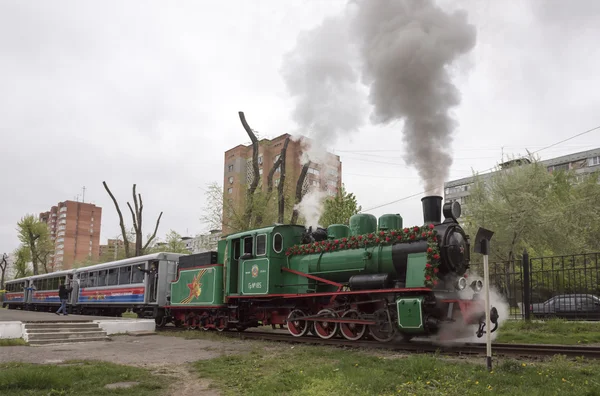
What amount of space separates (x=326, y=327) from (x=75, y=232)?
391 feet

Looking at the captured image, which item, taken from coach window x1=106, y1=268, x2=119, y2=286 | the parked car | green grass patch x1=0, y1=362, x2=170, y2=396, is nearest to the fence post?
the parked car

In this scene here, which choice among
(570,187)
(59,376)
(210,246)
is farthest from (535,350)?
(210,246)

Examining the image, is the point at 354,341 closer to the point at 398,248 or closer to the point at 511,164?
the point at 398,248

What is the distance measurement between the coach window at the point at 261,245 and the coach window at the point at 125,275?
938cm

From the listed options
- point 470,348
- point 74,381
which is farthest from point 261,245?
point 74,381

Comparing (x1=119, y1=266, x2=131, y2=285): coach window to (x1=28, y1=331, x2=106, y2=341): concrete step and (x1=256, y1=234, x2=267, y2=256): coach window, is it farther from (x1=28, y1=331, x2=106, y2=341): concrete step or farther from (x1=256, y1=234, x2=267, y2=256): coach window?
(x1=256, y1=234, x2=267, y2=256): coach window

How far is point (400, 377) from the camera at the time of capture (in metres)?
6.60

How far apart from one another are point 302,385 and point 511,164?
93.3 feet

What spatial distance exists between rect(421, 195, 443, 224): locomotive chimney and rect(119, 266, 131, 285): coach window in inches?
564

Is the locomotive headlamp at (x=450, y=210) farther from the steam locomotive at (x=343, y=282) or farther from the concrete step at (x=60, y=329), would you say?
the concrete step at (x=60, y=329)

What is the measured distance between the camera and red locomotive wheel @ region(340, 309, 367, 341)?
10.7 metres

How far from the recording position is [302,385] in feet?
21.2

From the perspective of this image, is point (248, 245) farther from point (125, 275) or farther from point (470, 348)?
point (125, 275)

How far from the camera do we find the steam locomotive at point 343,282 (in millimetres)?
9438
